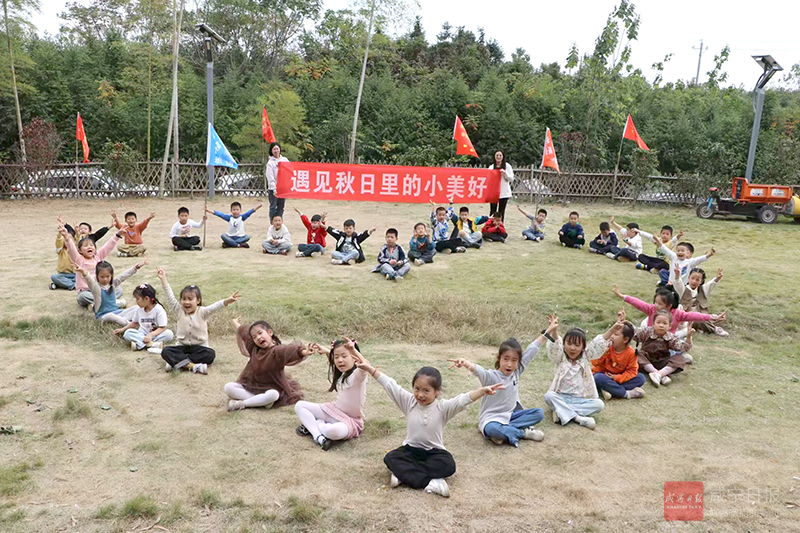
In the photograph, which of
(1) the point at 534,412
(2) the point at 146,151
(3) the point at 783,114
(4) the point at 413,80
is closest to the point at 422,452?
(1) the point at 534,412

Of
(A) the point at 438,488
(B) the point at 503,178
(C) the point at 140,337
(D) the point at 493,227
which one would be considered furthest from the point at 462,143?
(A) the point at 438,488

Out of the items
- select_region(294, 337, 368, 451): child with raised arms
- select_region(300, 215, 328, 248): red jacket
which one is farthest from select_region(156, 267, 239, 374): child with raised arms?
select_region(300, 215, 328, 248): red jacket

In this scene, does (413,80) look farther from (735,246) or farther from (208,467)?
(208,467)

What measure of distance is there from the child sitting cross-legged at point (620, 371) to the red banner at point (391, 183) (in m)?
7.15

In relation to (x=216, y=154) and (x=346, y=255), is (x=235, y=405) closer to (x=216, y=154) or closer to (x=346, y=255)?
(x=346, y=255)

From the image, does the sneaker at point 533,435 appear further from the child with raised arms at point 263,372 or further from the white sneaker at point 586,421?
the child with raised arms at point 263,372

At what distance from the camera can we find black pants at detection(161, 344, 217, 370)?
5.96m

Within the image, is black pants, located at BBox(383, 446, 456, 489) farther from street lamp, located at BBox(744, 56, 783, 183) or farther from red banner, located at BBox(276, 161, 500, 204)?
street lamp, located at BBox(744, 56, 783, 183)

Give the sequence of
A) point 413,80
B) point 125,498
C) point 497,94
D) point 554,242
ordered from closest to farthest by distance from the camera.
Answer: point 125,498 → point 554,242 → point 497,94 → point 413,80

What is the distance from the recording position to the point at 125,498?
3.83 metres

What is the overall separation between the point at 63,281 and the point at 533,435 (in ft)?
20.5

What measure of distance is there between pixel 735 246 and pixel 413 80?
1880 centimetres

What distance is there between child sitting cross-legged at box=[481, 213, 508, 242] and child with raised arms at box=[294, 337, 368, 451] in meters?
7.73

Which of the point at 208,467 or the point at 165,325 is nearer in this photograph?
the point at 208,467
